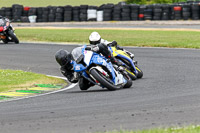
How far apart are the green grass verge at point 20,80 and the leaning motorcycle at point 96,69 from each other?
2.13 m

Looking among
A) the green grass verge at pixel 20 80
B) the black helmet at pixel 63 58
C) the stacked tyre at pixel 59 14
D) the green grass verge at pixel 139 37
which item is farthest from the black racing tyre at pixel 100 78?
the stacked tyre at pixel 59 14

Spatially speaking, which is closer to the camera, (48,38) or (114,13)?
(48,38)

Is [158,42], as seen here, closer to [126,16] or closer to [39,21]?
[126,16]

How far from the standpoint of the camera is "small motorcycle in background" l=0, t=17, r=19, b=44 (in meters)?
25.3

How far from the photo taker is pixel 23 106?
877 cm

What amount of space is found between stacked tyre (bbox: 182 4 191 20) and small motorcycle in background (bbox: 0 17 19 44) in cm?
1457

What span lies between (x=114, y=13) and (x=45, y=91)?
28398mm

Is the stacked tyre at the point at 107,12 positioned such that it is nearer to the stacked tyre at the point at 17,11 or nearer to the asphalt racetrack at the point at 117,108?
the stacked tyre at the point at 17,11

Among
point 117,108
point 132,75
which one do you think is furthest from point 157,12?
point 117,108

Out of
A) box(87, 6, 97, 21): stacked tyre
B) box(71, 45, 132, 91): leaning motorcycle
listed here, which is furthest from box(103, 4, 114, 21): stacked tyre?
box(71, 45, 132, 91): leaning motorcycle

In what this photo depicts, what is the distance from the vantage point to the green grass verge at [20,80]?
12.3m

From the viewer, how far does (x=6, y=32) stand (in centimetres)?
2550

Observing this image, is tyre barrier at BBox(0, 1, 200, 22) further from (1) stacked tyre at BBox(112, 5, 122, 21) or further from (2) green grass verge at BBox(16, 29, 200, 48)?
(2) green grass verge at BBox(16, 29, 200, 48)

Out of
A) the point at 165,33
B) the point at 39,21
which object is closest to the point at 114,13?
the point at 39,21
